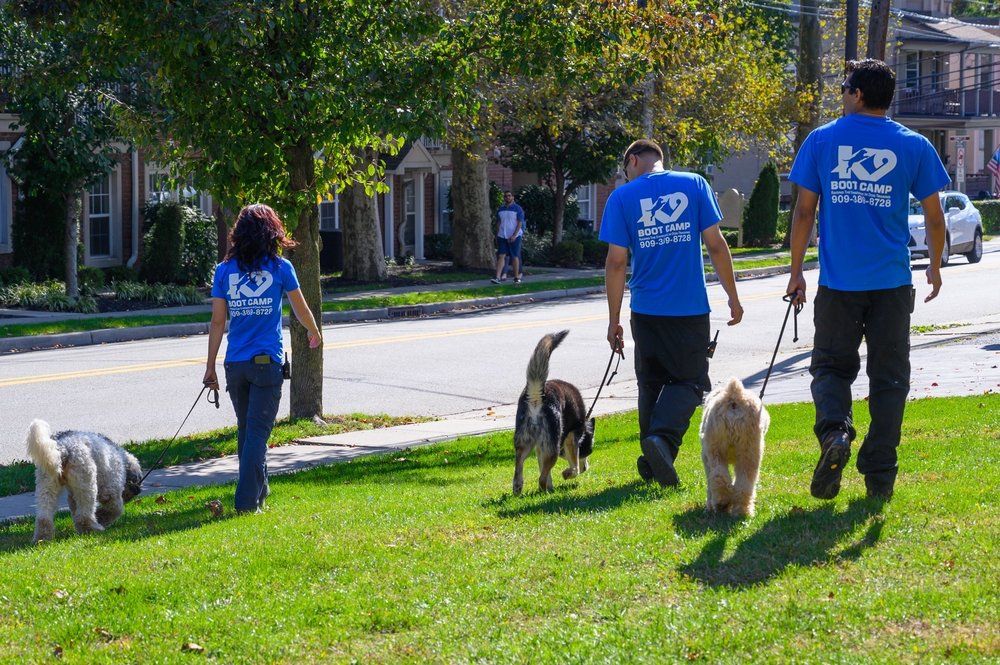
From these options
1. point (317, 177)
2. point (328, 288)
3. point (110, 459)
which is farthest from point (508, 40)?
point (328, 288)

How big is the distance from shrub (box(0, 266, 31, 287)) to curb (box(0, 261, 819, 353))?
5.37 metres

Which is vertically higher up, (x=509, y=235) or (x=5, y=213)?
(x=5, y=213)

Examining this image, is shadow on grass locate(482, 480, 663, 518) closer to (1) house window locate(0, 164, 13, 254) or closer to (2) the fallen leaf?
(2) the fallen leaf

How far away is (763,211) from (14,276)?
24.9 metres

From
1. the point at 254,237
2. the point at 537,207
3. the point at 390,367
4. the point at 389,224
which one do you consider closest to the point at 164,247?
the point at 389,224

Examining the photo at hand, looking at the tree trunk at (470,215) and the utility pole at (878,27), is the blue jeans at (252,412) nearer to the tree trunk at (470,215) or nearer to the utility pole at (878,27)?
the utility pole at (878,27)

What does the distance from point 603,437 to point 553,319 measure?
10677mm

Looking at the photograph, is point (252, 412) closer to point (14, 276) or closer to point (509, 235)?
point (14, 276)

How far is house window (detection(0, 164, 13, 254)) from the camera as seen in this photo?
25.6 meters

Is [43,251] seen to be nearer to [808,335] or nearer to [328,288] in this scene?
[328,288]

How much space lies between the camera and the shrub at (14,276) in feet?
80.6

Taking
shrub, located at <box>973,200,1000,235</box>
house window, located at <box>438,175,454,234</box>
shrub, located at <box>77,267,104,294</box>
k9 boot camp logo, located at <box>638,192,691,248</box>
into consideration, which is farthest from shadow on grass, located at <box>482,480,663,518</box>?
shrub, located at <box>973,200,1000,235</box>

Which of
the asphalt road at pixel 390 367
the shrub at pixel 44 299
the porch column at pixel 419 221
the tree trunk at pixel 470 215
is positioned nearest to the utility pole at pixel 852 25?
the asphalt road at pixel 390 367

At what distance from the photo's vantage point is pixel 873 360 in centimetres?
618
